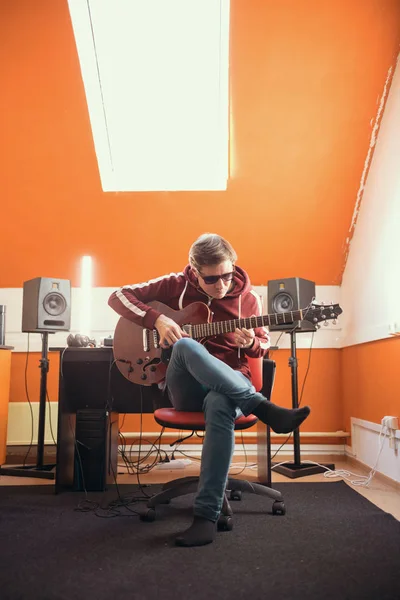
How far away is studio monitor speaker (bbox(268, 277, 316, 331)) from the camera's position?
3.17 meters

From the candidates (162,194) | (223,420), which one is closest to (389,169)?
(162,194)

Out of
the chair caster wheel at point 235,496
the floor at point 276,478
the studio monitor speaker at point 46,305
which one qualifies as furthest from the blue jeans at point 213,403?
the studio monitor speaker at point 46,305

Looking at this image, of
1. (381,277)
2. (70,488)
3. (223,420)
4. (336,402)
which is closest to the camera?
(223,420)

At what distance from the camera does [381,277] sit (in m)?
2.98

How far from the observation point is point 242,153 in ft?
10.9

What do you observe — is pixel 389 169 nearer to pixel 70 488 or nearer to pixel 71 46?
pixel 71 46

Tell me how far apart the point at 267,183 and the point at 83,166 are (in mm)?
1197

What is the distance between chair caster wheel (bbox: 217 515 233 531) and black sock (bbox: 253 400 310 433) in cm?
40

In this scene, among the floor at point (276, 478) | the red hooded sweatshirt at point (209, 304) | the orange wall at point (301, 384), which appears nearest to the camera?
the red hooded sweatshirt at point (209, 304)

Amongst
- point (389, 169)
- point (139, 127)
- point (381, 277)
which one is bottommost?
point (381, 277)

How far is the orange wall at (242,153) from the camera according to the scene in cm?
292

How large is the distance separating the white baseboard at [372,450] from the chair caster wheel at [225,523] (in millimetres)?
1103

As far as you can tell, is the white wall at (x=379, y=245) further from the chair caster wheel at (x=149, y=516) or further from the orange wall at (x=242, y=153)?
the chair caster wheel at (x=149, y=516)

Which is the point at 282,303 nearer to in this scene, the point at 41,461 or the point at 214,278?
the point at 214,278
